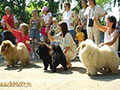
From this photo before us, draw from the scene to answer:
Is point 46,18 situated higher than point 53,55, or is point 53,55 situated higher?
point 46,18

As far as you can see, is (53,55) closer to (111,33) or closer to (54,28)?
(111,33)

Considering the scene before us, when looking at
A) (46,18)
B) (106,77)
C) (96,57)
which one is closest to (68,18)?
(46,18)

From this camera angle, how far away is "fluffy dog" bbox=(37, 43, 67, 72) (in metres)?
5.26

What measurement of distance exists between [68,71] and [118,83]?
1710 millimetres

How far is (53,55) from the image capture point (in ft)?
17.4

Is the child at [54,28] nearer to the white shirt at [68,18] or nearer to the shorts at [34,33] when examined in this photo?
the shorts at [34,33]

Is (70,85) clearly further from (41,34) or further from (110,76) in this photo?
(41,34)

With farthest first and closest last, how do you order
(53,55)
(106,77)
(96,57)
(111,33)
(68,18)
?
(68,18), (53,55), (111,33), (96,57), (106,77)

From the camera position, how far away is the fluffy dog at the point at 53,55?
5258mm

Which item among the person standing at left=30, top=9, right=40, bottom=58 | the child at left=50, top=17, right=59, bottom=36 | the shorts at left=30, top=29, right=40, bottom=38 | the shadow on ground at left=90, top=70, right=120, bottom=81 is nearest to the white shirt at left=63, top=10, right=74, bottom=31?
the child at left=50, top=17, right=59, bottom=36

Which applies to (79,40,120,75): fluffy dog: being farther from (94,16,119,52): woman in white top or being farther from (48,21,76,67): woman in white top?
(48,21,76,67): woman in white top

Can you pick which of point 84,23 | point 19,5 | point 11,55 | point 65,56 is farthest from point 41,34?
point 19,5

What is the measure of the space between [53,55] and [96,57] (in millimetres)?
1204

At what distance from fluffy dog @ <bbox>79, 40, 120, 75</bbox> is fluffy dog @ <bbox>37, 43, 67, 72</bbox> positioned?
81 cm
